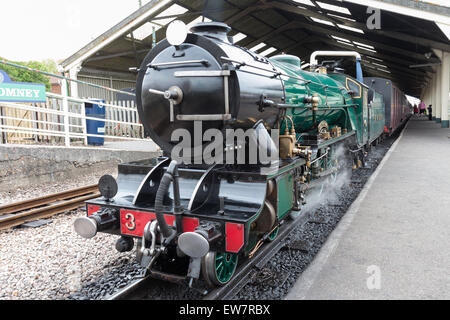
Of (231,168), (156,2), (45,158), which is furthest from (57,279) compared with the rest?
(156,2)

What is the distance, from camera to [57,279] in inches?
138

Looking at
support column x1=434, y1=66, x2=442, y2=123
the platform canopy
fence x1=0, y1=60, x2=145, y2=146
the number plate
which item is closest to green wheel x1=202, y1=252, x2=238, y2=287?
the number plate

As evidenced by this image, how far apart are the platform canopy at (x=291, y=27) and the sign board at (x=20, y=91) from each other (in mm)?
4200

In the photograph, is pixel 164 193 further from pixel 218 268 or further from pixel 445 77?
pixel 445 77

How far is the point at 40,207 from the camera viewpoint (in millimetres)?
5977

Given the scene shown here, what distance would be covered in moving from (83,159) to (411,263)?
7.32m

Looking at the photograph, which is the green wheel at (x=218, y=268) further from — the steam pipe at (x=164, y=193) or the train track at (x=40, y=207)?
the train track at (x=40, y=207)

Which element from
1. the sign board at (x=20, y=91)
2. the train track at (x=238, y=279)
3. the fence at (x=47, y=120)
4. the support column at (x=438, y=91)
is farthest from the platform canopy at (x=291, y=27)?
the train track at (x=238, y=279)

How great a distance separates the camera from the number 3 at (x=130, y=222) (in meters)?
3.27

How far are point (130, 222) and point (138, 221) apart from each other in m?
0.11

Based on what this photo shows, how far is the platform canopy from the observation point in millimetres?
12531

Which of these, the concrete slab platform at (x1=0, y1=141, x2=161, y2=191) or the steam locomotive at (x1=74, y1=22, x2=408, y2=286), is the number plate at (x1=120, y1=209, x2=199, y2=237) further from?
the concrete slab platform at (x1=0, y1=141, x2=161, y2=191)

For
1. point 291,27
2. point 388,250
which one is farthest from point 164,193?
point 291,27

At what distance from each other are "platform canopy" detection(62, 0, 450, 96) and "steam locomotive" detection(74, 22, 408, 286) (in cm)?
710
